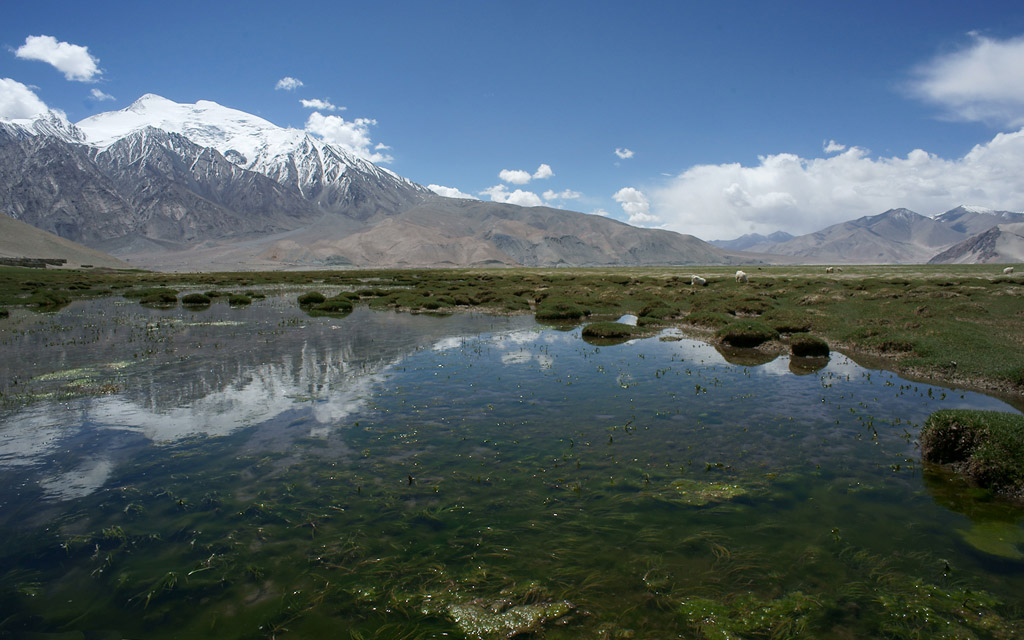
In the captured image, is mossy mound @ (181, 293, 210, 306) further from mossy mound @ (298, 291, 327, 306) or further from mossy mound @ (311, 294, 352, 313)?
mossy mound @ (311, 294, 352, 313)

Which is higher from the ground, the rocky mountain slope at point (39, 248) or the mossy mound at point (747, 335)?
the rocky mountain slope at point (39, 248)

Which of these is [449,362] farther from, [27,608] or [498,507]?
[27,608]

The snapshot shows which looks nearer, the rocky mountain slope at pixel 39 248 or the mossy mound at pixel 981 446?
the mossy mound at pixel 981 446

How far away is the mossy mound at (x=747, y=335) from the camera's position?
79.6ft

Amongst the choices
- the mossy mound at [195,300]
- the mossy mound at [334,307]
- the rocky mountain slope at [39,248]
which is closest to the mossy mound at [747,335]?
the mossy mound at [334,307]

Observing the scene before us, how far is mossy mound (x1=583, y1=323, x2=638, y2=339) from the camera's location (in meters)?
27.4

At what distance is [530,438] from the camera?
11.9m

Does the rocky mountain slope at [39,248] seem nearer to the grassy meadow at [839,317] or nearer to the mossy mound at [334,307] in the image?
the grassy meadow at [839,317]

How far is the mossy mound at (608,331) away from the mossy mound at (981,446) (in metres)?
16.7

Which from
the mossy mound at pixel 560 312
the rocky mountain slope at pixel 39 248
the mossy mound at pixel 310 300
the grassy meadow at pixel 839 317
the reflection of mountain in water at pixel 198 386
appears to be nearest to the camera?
the reflection of mountain in water at pixel 198 386

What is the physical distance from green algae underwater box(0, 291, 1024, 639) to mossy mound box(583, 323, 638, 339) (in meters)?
10.4

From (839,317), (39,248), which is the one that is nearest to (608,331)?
(839,317)

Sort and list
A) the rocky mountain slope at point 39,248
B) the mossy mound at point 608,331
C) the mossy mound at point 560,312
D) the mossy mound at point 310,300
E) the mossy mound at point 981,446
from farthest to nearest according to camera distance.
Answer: the rocky mountain slope at point 39,248 → the mossy mound at point 310,300 → the mossy mound at point 560,312 → the mossy mound at point 608,331 → the mossy mound at point 981,446

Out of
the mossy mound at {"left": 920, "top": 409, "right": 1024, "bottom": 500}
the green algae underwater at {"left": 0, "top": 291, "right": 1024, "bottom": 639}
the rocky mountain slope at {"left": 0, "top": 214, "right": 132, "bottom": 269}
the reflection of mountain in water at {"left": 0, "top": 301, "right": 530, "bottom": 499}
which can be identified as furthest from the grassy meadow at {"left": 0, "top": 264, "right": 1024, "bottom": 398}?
the rocky mountain slope at {"left": 0, "top": 214, "right": 132, "bottom": 269}
